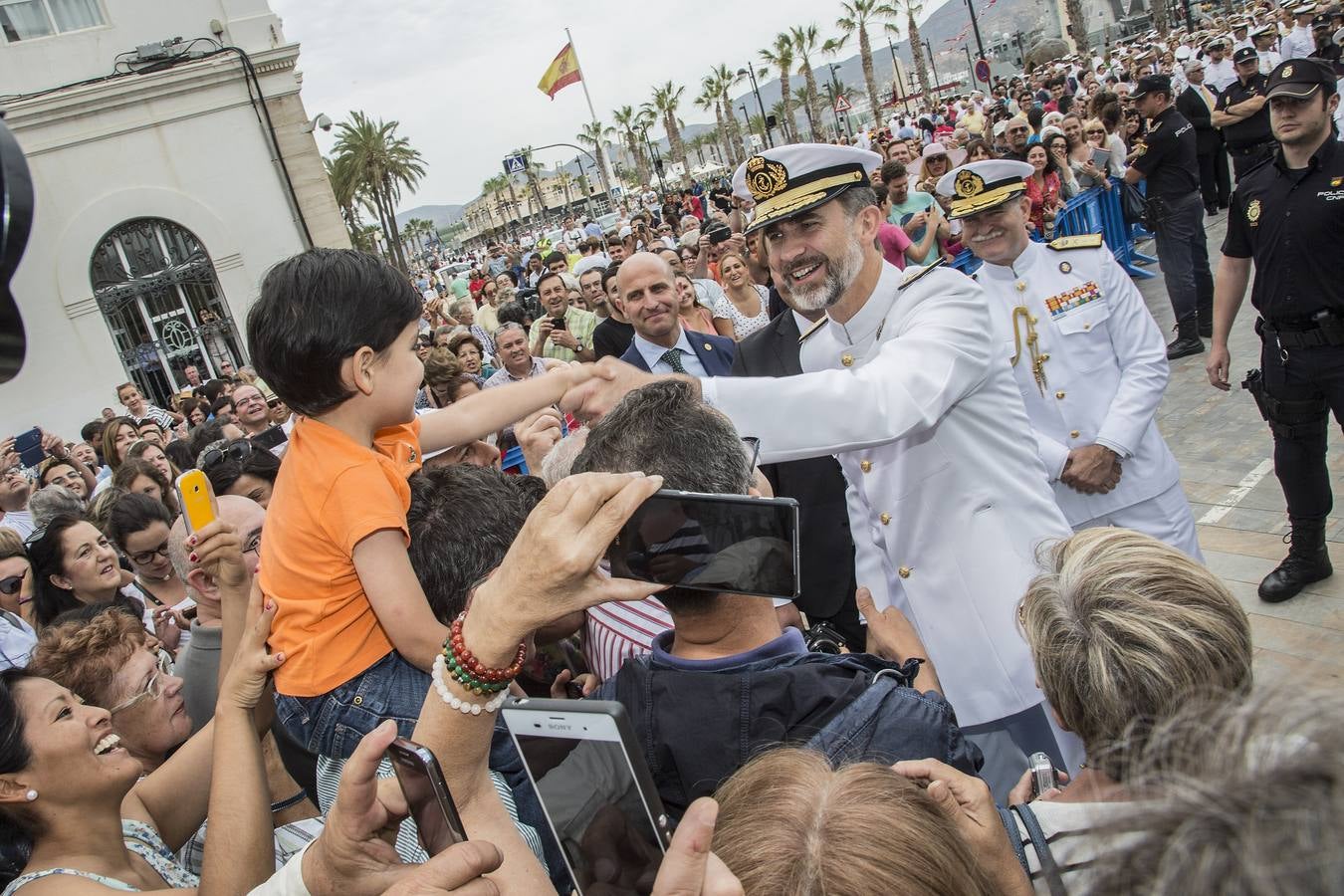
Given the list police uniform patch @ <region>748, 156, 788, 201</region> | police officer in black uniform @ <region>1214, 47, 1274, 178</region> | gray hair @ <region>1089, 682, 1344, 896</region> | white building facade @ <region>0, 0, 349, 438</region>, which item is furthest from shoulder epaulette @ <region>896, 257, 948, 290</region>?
white building facade @ <region>0, 0, 349, 438</region>

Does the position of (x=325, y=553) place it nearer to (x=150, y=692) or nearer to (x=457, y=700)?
(x=457, y=700)

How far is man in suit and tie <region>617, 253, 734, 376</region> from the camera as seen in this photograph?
5.34 meters

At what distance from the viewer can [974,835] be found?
137 centimetres

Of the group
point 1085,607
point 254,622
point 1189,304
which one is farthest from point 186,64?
point 1085,607

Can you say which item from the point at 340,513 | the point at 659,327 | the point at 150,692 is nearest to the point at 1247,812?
the point at 340,513

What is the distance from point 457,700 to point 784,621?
1.85 meters

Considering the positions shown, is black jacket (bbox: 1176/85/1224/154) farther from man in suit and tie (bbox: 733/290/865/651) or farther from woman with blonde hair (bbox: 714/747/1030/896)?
woman with blonde hair (bbox: 714/747/1030/896)

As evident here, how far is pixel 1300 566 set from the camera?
4273mm

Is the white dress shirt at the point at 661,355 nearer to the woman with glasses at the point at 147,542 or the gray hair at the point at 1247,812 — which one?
the woman with glasses at the point at 147,542

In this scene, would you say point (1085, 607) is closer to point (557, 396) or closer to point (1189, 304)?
point (557, 396)

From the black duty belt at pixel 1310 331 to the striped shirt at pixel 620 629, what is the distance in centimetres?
349

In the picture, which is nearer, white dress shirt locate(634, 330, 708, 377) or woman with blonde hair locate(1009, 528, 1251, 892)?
woman with blonde hair locate(1009, 528, 1251, 892)

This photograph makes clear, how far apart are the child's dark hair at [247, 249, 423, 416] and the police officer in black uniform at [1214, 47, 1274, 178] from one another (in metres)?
10.1

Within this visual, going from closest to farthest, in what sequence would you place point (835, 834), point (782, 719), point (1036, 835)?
1. point (835, 834)
2. point (1036, 835)
3. point (782, 719)
